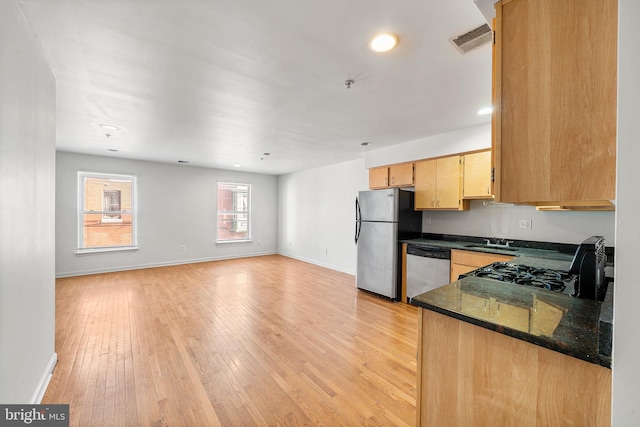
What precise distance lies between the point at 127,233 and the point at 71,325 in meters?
3.10

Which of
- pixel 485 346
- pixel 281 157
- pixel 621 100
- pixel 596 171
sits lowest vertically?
pixel 485 346

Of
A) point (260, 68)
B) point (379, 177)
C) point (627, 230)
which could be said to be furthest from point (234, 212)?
point (627, 230)

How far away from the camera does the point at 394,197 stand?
12.7 feet

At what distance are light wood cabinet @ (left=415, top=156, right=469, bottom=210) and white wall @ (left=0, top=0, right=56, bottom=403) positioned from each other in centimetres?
401

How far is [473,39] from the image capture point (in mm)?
1636

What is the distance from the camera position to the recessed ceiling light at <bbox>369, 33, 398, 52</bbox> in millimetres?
1616

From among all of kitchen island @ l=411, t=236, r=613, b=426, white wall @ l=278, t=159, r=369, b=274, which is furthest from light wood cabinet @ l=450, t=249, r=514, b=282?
white wall @ l=278, t=159, r=369, b=274

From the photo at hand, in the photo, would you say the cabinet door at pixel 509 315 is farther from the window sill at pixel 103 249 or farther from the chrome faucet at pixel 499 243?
the window sill at pixel 103 249

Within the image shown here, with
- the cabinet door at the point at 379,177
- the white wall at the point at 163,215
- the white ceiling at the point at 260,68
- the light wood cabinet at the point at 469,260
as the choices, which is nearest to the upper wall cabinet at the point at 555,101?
the white ceiling at the point at 260,68

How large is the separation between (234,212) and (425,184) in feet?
16.6

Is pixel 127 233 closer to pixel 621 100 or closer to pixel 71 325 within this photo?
pixel 71 325

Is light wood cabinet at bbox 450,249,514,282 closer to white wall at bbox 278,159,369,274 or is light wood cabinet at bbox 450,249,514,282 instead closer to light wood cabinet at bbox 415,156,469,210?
light wood cabinet at bbox 415,156,469,210

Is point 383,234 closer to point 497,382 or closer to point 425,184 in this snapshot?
point 425,184

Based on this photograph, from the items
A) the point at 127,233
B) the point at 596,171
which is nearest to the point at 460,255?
the point at 596,171
